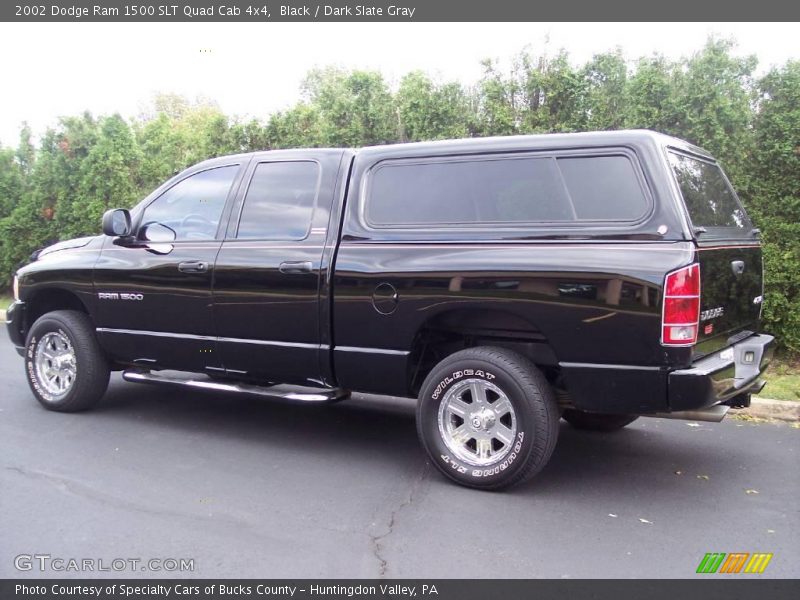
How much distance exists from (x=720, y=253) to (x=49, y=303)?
5.45 meters

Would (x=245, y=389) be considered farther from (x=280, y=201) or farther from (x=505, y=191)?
(x=505, y=191)

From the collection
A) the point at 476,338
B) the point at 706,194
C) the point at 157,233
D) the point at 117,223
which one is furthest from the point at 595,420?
the point at 117,223

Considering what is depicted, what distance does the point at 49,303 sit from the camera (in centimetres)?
609

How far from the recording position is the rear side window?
3.88m

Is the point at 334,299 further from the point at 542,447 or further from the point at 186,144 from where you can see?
the point at 186,144

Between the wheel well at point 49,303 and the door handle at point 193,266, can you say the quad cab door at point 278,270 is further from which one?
the wheel well at point 49,303

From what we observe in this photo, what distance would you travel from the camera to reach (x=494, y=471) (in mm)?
4059

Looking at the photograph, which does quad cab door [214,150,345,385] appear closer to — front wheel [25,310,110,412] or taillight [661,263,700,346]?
front wheel [25,310,110,412]

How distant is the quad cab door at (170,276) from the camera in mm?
5074

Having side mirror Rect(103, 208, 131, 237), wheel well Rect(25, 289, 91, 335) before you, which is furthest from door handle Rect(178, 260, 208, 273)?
wheel well Rect(25, 289, 91, 335)

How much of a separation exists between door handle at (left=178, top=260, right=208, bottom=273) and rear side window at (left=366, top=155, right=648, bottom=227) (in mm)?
1334

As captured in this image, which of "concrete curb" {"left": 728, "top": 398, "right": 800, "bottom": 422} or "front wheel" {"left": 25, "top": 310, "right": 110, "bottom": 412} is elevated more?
"front wheel" {"left": 25, "top": 310, "right": 110, "bottom": 412}

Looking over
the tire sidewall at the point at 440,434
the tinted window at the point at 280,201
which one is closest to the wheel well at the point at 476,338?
the tire sidewall at the point at 440,434
